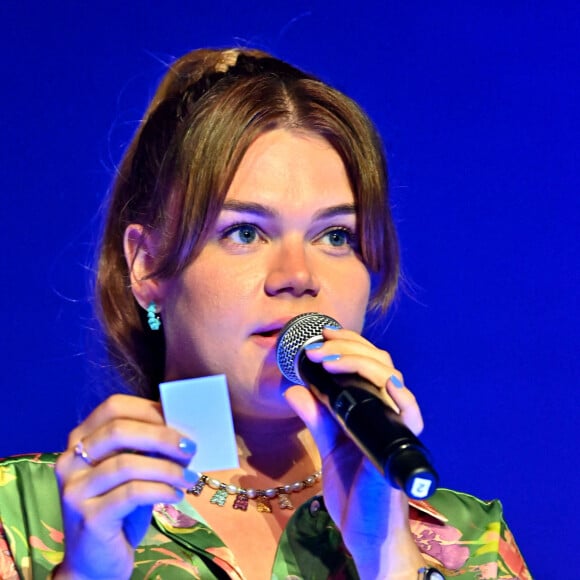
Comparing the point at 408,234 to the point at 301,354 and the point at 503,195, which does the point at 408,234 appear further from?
the point at 301,354

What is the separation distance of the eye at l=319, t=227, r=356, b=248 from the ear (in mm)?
262

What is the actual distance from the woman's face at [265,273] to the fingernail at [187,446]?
0.30 metres

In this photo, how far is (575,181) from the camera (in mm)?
1832

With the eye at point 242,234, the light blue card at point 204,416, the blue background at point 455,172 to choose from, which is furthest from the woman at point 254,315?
the blue background at point 455,172

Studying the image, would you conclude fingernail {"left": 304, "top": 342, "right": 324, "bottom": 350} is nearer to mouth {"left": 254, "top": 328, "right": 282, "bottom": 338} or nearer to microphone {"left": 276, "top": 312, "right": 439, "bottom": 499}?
microphone {"left": 276, "top": 312, "right": 439, "bottom": 499}

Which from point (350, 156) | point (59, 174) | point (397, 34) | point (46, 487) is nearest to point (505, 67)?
point (397, 34)

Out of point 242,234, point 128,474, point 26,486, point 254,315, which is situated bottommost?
point 128,474

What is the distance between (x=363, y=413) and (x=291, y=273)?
1.36ft

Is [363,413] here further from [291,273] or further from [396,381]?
[291,273]

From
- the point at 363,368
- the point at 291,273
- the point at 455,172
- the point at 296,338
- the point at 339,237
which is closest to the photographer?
the point at 363,368

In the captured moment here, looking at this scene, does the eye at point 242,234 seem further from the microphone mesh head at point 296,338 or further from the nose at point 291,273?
the microphone mesh head at point 296,338

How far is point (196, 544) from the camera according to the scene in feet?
4.21

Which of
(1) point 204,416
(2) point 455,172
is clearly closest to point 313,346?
(1) point 204,416

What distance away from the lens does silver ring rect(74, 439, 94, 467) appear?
1031 millimetres
